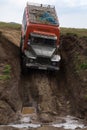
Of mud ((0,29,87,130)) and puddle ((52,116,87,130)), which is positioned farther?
mud ((0,29,87,130))

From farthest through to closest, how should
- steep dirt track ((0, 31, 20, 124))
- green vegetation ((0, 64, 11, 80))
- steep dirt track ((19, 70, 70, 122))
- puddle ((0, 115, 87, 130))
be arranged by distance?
green vegetation ((0, 64, 11, 80)) < steep dirt track ((19, 70, 70, 122)) < steep dirt track ((0, 31, 20, 124)) < puddle ((0, 115, 87, 130))

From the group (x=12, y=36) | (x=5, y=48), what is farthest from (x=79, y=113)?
(x=12, y=36)

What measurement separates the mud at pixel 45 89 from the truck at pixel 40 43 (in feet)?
3.20

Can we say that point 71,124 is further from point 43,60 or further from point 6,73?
point 43,60

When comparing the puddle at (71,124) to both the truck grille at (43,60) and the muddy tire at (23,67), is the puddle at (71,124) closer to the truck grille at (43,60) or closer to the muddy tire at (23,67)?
the truck grille at (43,60)

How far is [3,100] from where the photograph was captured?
24.9 m

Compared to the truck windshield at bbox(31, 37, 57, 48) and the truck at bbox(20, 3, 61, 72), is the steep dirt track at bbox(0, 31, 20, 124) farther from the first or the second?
the truck windshield at bbox(31, 37, 57, 48)

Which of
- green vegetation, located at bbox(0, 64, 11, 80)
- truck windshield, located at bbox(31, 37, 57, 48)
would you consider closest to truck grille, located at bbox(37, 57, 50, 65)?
truck windshield, located at bbox(31, 37, 57, 48)

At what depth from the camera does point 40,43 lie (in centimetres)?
3272

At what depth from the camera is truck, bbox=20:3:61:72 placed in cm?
3177

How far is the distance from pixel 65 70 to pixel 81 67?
108 inches

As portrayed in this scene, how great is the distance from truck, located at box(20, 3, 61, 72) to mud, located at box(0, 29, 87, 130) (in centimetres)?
97

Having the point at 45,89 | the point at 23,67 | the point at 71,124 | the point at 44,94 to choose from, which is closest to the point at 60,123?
the point at 71,124

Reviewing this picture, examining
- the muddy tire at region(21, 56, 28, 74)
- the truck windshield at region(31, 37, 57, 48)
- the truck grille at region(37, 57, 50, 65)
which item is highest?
the truck windshield at region(31, 37, 57, 48)
